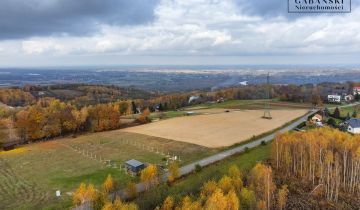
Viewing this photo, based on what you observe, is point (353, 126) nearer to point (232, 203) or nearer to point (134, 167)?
point (134, 167)

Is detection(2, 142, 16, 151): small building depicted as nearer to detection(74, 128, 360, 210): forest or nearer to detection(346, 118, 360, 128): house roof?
detection(74, 128, 360, 210): forest

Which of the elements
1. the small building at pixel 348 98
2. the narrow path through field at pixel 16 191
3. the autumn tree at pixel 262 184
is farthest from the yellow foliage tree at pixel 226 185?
the small building at pixel 348 98

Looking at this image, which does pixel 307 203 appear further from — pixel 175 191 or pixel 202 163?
pixel 202 163

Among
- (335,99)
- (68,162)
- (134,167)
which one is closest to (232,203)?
(134,167)

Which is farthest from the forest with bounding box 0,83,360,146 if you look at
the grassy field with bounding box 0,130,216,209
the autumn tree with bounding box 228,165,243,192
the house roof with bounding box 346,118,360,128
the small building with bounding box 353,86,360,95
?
the autumn tree with bounding box 228,165,243,192

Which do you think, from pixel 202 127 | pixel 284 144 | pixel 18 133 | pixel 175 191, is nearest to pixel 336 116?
pixel 202 127

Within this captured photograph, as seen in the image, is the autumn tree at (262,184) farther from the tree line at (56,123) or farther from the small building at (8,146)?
the small building at (8,146)

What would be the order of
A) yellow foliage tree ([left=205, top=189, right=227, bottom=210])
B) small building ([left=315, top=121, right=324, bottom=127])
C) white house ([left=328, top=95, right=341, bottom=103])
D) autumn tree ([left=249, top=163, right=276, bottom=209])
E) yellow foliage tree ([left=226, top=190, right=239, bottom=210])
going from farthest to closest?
1. white house ([left=328, top=95, right=341, bottom=103])
2. small building ([left=315, top=121, right=324, bottom=127])
3. autumn tree ([left=249, top=163, right=276, bottom=209])
4. yellow foliage tree ([left=226, top=190, right=239, bottom=210])
5. yellow foliage tree ([left=205, top=189, right=227, bottom=210])
